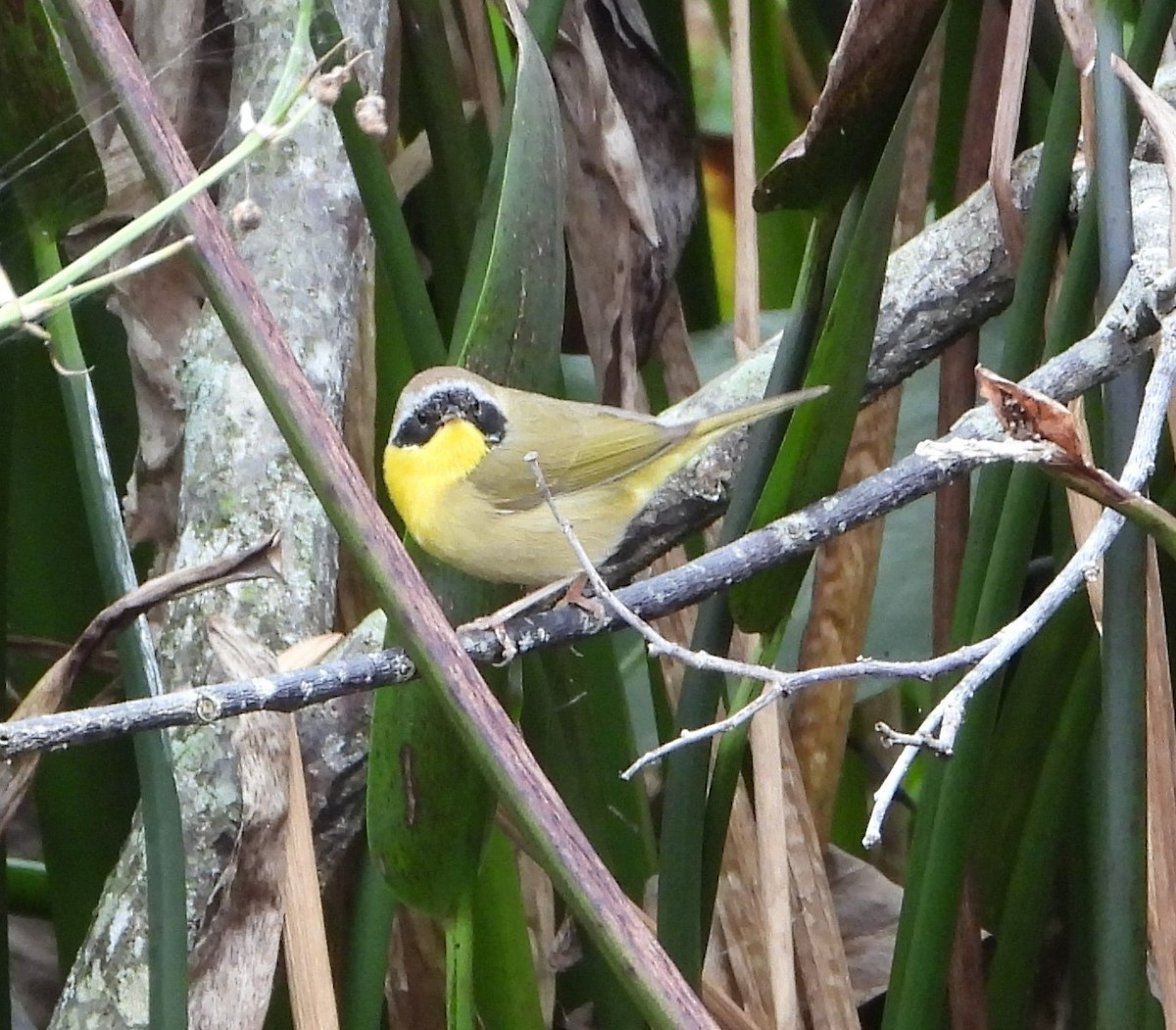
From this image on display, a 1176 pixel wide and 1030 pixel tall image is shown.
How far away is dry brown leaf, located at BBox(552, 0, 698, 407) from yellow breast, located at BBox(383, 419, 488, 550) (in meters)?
0.17

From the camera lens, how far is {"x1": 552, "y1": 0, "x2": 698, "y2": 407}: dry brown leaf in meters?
1.46

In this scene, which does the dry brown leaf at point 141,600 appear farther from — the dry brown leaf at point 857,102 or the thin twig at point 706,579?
the dry brown leaf at point 857,102

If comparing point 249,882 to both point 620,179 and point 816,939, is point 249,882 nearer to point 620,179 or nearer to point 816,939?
point 816,939

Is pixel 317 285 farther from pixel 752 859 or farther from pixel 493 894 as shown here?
pixel 752 859

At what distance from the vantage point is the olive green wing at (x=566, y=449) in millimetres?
1420

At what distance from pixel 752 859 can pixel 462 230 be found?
75 centimetres

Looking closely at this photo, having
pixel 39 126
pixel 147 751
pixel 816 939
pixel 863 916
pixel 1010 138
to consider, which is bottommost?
pixel 863 916

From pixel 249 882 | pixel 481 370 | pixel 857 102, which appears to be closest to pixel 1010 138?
pixel 857 102

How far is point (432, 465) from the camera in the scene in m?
1.54

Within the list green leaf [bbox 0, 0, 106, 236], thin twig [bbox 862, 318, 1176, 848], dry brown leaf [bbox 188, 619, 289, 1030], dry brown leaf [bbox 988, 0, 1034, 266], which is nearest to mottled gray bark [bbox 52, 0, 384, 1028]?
dry brown leaf [bbox 188, 619, 289, 1030]

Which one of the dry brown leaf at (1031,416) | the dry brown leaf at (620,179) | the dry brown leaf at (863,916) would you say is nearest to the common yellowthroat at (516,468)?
the dry brown leaf at (620,179)

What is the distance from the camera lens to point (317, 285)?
143 cm

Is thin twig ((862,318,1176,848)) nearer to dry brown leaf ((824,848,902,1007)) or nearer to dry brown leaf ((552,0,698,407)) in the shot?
dry brown leaf ((552,0,698,407))

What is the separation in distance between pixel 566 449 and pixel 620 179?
29cm
